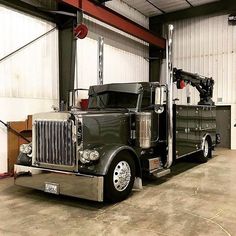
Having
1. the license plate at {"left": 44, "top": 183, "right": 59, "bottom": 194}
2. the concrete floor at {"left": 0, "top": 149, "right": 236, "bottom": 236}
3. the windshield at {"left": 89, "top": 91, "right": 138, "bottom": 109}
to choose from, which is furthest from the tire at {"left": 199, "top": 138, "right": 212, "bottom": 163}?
the license plate at {"left": 44, "top": 183, "right": 59, "bottom": 194}

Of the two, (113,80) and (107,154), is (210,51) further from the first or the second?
(107,154)

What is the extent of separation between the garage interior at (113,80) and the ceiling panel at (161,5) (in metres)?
0.04

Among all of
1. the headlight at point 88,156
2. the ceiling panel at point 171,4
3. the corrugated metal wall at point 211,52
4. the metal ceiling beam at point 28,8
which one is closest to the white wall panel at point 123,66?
the corrugated metal wall at point 211,52

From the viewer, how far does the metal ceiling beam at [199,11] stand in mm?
9968

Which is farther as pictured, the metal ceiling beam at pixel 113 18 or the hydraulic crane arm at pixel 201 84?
the hydraulic crane arm at pixel 201 84

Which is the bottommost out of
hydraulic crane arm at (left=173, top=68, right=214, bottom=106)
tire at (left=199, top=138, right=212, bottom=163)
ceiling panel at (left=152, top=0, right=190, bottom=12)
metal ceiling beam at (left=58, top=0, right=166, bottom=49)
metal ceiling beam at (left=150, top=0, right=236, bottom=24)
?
tire at (left=199, top=138, right=212, bottom=163)

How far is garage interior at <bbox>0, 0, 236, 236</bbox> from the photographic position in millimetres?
3524

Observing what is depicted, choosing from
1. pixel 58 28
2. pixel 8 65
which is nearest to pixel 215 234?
pixel 8 65

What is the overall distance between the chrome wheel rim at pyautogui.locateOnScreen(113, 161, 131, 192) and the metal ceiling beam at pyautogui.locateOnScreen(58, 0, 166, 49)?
167 inches

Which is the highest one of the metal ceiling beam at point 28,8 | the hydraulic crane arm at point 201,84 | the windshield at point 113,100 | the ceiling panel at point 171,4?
the ceiling panel at point 171,4

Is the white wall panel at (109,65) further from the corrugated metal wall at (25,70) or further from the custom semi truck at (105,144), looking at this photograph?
the custom semi truck at (105,144)

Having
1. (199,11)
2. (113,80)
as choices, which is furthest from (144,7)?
(113,80)

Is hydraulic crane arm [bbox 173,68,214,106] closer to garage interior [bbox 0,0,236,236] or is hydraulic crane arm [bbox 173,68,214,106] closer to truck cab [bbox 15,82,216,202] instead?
garage interior [bbox 0,0,236,236]

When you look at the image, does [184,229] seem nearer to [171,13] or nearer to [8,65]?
[8,65]
